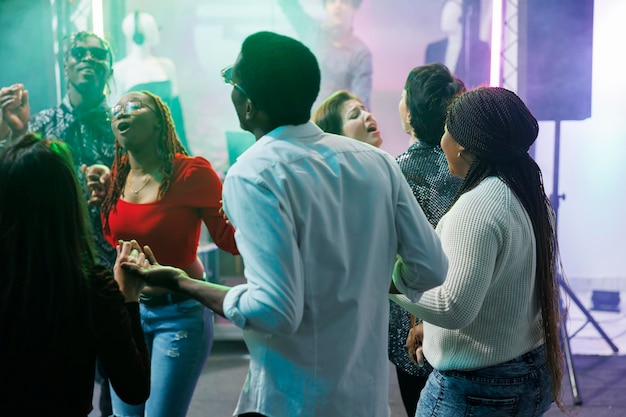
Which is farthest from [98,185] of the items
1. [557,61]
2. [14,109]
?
[557,61]

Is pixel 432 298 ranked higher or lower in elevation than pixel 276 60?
lower

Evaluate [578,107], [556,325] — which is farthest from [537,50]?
[556,325]

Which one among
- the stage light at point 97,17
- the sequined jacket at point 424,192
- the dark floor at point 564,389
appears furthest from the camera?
the stage light at point 97,17

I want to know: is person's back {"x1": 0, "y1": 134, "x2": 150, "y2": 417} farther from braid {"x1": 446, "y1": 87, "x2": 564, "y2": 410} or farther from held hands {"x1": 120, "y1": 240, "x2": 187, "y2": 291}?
braid {"x1": 446, "y1": 87, "x2": 564, "y2": 410}

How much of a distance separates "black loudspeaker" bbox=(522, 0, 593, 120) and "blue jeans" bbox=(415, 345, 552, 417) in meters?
2.80

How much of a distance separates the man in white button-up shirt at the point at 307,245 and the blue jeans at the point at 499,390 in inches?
9.5

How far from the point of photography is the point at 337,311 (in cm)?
128

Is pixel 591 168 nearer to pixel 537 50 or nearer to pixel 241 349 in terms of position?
pixel 537 50

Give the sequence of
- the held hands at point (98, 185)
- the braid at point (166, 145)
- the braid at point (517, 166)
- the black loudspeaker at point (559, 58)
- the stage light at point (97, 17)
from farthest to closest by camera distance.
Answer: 1. the stage light at point (97, 17)
2. the black loudspeaker at point (559, 58)
3. the held hands at point (98, 185)
4. the braid at point (166, 145)
5. the braid at point (517, 166)

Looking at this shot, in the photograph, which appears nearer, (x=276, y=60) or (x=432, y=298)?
(x=276, y=60)

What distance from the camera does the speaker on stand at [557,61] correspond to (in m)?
4.06

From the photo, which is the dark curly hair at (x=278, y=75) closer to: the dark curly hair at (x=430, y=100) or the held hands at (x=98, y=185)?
the dark curly hair at (x=430, y=100)

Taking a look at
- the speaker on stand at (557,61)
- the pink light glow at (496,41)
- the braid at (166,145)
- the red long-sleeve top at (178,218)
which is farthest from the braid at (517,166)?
the pink light glow at (496,41)

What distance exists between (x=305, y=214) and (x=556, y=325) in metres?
0.69
